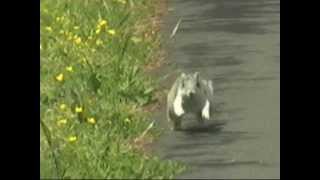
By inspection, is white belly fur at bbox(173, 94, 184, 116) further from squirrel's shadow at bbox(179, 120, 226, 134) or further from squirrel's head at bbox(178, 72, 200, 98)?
squirrel's shadow at bbox(179, 120, 226, 134)

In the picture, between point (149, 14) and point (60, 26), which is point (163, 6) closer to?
point (149, 14)

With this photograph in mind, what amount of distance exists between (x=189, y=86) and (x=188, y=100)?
0.14m

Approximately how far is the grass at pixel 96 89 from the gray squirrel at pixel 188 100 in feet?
0.99

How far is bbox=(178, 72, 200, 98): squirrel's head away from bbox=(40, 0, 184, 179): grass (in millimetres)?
503

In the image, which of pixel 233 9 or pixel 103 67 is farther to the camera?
pixel 233 9

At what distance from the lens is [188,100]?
10.0 m

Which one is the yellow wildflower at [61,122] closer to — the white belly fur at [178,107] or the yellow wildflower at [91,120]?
the yellow wildflower at [91,120]

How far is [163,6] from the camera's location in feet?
48.6

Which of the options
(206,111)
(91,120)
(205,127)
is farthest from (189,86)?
(91,120)

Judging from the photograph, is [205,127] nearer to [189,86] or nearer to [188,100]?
[188,100]

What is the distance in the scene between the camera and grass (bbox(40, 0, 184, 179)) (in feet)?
29.7

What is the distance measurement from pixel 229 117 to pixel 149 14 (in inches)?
160

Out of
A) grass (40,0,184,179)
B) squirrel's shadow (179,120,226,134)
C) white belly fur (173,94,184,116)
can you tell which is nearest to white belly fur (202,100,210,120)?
squirrel's shadow (179,120,226,134)
